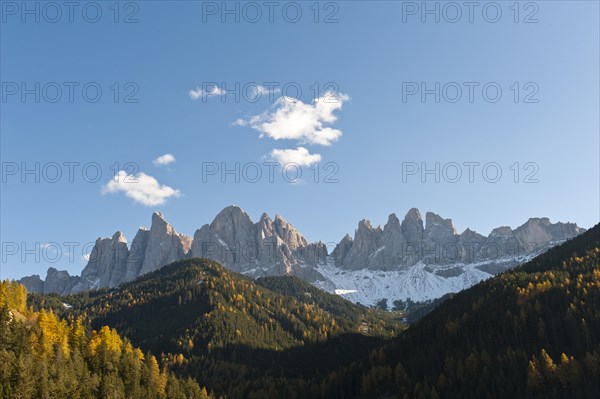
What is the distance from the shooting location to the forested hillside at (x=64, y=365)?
101562 millimetres

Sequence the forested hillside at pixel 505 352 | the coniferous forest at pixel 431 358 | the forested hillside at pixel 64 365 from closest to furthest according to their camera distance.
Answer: the forested hillside at pixel 64 365, the coniferous forest at pixel 431 358, the forested hillside at pixel 505 352

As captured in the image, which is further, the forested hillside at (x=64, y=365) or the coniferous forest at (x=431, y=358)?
the coniferous forest at (x=431, y=358)

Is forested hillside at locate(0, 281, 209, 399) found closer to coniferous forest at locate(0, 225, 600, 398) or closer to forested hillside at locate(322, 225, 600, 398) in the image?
coniferous forest at locate(0, 225, 600, 398)

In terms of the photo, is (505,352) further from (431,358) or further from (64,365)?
(64,365)

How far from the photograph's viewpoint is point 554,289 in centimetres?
18100

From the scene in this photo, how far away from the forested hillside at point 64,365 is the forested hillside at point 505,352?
2714 inches

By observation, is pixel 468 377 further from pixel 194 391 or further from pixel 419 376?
pixel 194 391

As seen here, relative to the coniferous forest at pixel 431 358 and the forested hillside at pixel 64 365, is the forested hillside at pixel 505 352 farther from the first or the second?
the forested hillside at pixel 64 365

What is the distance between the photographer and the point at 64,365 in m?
117

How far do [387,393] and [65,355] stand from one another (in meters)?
105

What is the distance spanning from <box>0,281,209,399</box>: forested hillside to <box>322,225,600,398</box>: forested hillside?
6894 cm

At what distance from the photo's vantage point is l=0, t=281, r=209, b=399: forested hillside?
10156 cm

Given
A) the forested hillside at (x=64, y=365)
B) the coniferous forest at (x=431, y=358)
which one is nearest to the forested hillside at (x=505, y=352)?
the coniferous forest at (x=431, y=358)

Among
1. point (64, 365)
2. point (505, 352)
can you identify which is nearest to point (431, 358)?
point (505, 352)
